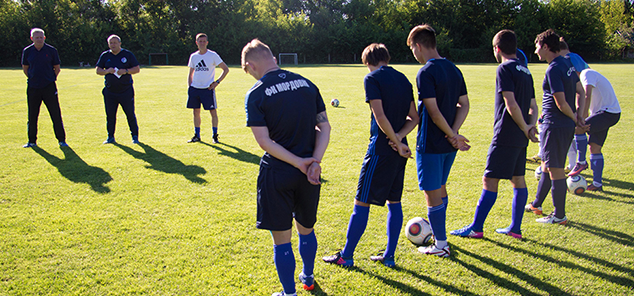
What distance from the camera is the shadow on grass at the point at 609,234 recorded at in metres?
3.97

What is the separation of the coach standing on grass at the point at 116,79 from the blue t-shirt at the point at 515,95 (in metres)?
7.05

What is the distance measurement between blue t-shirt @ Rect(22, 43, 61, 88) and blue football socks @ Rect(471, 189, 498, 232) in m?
8.33

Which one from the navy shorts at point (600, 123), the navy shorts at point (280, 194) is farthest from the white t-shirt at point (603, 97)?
the navy shorts at point (280, 194)

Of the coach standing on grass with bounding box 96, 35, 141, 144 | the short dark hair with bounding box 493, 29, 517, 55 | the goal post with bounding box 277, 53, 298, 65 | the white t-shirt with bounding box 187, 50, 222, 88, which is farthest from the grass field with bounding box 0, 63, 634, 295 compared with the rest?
the goal post with bounding box 277, 53, 298, 65

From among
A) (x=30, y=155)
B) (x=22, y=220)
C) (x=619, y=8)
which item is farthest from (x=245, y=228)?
(x=619, y=8)

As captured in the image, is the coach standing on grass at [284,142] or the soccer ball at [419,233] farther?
the soccer ball at [419,233]

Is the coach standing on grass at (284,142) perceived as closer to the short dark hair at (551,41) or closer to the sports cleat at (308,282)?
the sports cleat at (308,282)

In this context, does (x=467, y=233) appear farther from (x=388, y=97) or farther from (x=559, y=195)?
(x=388, y=97)

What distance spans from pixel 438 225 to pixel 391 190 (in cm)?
63

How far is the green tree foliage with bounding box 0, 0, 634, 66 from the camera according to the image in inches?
1718

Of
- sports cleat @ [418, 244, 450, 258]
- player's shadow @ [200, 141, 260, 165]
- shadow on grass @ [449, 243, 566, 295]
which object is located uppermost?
player's shadow @ [200, 141, 260, 165]

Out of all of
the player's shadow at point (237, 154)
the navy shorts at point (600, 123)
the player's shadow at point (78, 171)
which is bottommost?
the player's shadow at point (78, 171)

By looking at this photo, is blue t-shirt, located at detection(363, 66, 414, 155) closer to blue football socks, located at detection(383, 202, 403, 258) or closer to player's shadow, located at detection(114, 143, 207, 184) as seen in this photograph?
blue football socks, located at detection(383, 202, 403, 258)

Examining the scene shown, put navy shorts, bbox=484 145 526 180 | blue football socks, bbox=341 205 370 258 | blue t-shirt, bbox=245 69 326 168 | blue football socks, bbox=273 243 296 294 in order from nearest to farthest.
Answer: blue t-shirt, bbox=245 69 326 168, blue football socks, bbox=273 243 296 294, blue football socks, bbox=341 205 370 258, navy shorts, bbox=484 145 526 180
